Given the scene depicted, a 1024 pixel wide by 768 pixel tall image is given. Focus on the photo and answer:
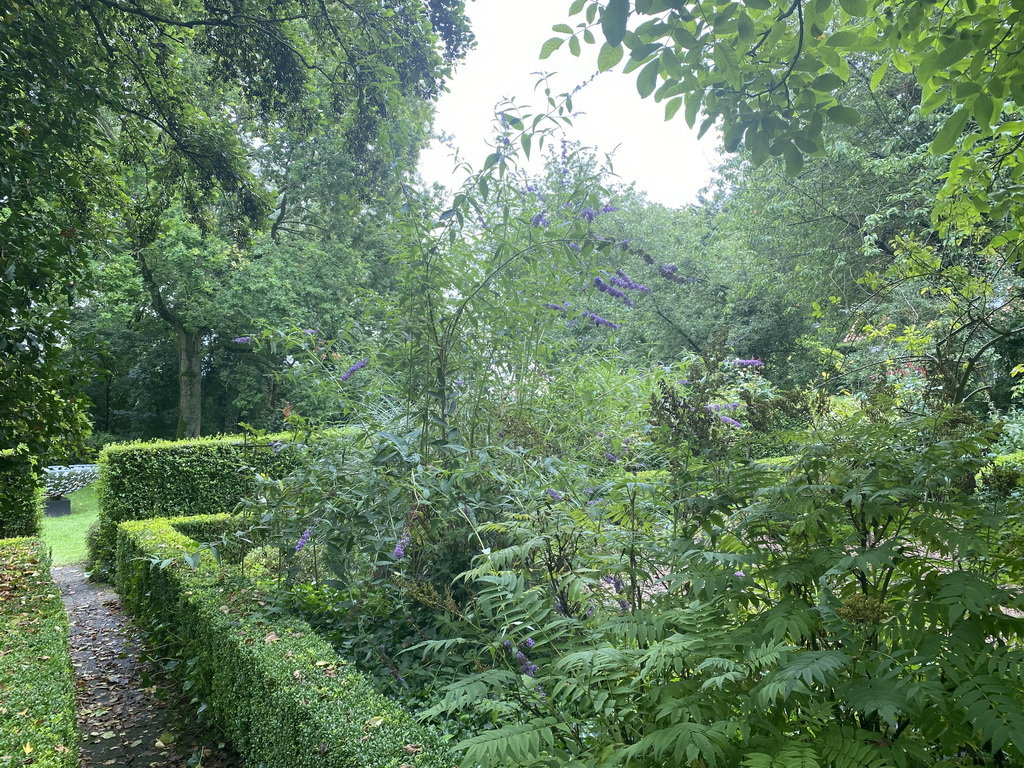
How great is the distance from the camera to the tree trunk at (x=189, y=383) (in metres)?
17.2

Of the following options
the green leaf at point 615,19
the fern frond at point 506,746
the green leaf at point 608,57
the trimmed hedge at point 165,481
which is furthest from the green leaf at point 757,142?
the trimmed hedge at point 165,481

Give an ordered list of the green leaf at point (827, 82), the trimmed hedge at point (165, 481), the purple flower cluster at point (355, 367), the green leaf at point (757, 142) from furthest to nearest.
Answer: the trimmed hedge at point (165, 481)
the purple flower cluster at point (355, 367)
the green leaf at point (757, 142)
the green leaf at point (827, 82)

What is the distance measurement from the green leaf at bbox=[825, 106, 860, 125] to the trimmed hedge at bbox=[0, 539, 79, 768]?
347 cm

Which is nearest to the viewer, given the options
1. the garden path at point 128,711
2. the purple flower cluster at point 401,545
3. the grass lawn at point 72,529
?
the purple flower cluster at point 401,545

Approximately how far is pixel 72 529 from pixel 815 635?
15.6 meters

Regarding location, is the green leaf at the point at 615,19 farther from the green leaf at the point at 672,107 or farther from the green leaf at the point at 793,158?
the green leaf at the point at 793,158

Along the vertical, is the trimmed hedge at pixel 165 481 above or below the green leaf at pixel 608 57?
below

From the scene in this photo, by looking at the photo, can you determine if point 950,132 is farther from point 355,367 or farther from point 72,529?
point 72,529

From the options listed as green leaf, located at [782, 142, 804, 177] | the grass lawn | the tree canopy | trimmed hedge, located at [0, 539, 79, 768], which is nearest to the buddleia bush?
green leaf, located at [782, 142, 804, 177]

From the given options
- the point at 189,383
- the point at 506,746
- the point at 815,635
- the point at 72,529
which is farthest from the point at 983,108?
the point at 189,383

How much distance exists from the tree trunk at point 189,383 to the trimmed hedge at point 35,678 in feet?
45.3

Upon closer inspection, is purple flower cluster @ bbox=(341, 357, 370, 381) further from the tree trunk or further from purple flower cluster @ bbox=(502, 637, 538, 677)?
the tree trunk

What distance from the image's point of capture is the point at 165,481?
8.77 metres

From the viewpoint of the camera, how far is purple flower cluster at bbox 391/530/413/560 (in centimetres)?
266
